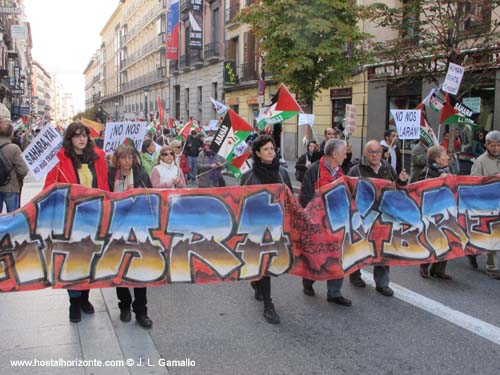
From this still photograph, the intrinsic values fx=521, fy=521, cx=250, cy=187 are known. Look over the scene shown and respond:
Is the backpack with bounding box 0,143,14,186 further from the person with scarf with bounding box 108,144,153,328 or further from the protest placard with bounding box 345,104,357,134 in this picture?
the protest placard with bounding box 345,104,357,134

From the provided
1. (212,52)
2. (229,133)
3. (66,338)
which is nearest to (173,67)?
(212,52)

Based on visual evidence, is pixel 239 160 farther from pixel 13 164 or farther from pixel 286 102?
pixel 13 164

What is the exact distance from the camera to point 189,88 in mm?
43250

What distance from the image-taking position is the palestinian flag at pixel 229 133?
299 inches

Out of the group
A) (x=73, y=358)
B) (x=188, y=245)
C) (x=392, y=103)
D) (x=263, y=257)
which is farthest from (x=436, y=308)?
(x=392, y=103)

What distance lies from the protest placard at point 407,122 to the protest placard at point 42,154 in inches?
180

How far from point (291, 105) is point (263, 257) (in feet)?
11.2

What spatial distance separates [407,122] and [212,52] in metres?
30.8

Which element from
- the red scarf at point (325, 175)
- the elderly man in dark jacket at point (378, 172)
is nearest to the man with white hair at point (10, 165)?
the red scarf at point (325, 175)

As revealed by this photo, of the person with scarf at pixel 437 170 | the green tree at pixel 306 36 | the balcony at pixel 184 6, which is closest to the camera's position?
the person with scarf at pixel 437 170

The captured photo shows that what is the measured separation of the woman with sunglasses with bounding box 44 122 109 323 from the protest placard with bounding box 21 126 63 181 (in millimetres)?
89

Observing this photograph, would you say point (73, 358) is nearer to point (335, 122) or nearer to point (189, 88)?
point (335, 122)

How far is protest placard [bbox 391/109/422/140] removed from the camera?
7309 mm

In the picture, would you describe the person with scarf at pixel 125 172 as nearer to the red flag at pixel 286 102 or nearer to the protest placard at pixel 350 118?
the red flag at pixel 286 102
